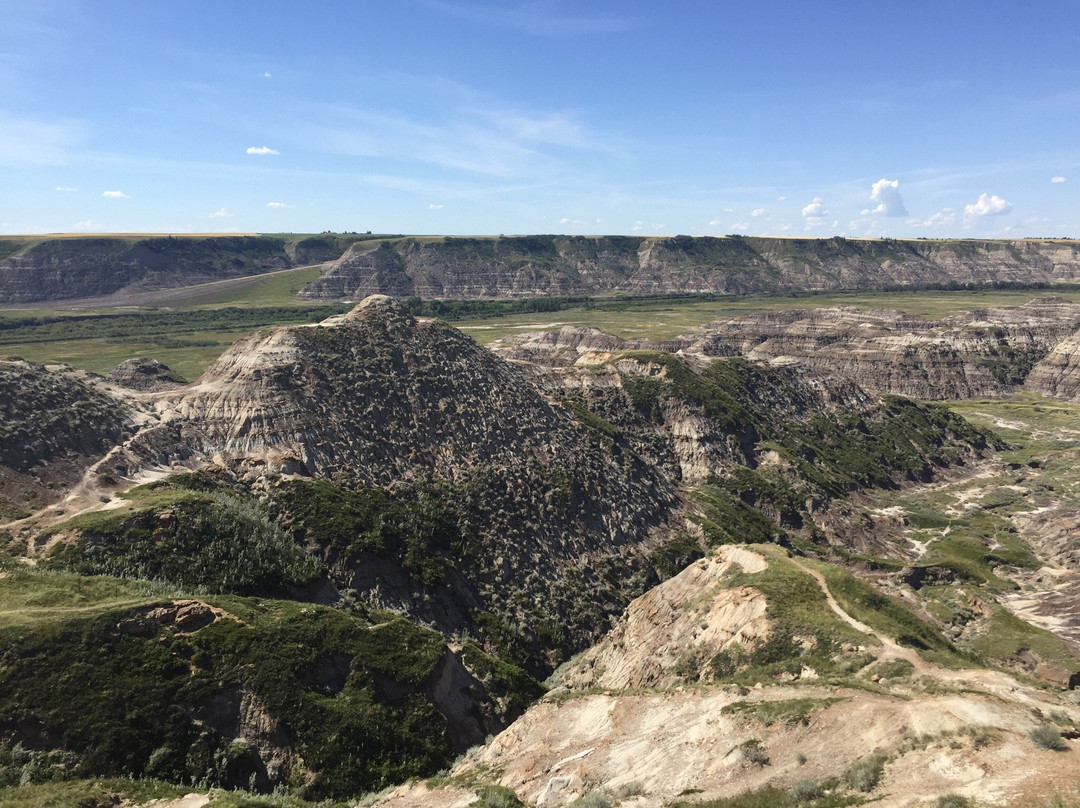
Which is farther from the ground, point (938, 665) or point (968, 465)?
point (938, 665)

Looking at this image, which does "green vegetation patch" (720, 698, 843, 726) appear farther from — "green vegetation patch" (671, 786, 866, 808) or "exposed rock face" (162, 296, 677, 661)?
"exposed rock face" (162, 296, 677, 661)

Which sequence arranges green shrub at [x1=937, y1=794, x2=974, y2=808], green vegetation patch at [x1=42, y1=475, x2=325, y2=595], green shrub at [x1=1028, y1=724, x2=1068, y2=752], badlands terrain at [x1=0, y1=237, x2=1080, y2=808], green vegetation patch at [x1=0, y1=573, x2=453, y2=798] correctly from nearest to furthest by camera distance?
green shrub at [x1=937, y1=794, x2=974, y2=808], green shrub at [x1=1028, y1=724, x2=1068, y2=752], badlands terrain at [x1=0, y1=237, x2=1080, y2=808], green vegetation patch at [x1=0, y1=573, x2=453, y2=798], green vegetation patch at [x1=42, y1=475, x2=325, y2=595]

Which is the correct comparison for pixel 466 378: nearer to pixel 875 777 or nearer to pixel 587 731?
pixel 587 731

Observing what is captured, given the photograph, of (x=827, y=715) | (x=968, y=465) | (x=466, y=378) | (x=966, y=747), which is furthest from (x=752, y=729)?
(x=968, y=465)

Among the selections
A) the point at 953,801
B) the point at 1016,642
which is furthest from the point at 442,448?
the point at 953,801

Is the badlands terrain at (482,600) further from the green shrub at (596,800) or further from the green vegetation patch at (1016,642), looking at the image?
the green vegetation patch at (1016,642)

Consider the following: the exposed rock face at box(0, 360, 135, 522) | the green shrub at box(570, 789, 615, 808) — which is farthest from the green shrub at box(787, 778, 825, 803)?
the exposed rock face at box(0, 360, 135, 522)
